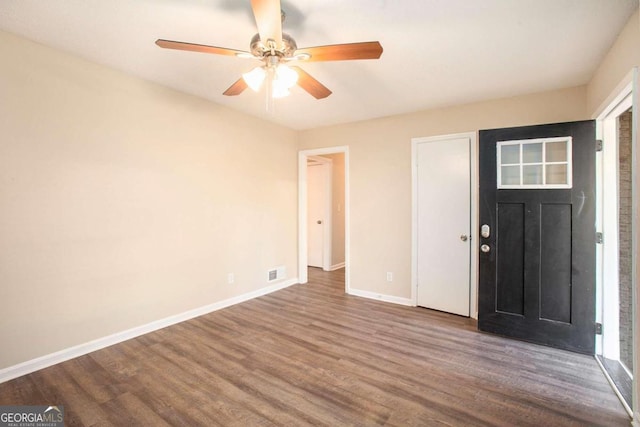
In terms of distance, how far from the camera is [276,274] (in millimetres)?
4363

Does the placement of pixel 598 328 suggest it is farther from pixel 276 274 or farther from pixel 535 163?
pixel 276 274

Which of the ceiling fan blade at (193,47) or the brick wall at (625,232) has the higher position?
the ceiling fan blade at (193,47)

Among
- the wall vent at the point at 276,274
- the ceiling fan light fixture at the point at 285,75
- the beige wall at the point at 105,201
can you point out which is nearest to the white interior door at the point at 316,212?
the wall vent at the point at 276,274

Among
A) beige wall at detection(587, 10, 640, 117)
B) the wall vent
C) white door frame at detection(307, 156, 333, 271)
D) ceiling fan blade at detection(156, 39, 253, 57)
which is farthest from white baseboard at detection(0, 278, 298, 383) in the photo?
beige wall at detection(587, 10, 640, 117)

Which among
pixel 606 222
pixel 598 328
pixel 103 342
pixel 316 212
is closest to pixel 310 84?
pixel 606 222

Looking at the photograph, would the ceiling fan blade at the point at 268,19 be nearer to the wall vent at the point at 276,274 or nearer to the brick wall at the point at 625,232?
the brick wall at the point at 625,232

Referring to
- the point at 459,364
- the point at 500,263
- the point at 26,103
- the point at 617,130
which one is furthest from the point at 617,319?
the point at 26,103

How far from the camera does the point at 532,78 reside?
→ 2680 millimetres

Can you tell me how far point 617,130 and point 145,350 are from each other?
14.7 ft

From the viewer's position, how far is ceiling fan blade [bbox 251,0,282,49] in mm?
1436

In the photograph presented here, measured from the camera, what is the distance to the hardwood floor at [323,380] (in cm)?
178

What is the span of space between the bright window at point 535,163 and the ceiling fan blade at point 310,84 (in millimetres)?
1880

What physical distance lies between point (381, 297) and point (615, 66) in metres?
3.19

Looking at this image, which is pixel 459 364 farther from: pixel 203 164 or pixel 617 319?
pixel 203 164
